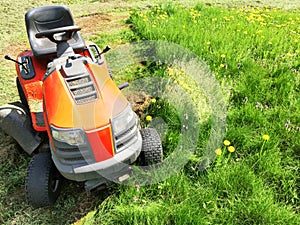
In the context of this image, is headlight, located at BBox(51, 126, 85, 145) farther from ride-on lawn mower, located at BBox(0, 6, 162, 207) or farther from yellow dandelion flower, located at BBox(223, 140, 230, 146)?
yellow dandelion flower, located at BBox(223, 140, 230, 146)

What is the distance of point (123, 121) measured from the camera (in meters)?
1.81

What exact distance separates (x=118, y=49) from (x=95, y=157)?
8.07 feet

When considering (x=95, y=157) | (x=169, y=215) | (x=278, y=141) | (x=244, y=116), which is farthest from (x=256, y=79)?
(x=95, y=157)

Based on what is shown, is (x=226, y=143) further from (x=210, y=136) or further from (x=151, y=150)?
(x=151, y=150)

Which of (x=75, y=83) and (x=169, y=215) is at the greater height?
(x=75, y=83)

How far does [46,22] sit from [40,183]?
57.3 inches

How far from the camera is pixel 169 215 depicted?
184 cm

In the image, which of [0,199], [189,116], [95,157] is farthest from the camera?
[189,116]

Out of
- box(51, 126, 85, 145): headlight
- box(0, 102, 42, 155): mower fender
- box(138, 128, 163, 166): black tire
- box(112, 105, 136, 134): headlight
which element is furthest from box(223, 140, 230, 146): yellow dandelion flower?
box(0, 102, 42, 155): mower fender

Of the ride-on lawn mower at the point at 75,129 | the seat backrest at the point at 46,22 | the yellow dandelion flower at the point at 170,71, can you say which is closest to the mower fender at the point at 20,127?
the ride-on lawn mower at the point at 75,129

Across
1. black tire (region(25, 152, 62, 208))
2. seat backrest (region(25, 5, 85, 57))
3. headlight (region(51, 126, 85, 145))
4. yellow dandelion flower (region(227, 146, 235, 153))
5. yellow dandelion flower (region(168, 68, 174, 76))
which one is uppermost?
seat backrest (region(25, 5, 85, 57))

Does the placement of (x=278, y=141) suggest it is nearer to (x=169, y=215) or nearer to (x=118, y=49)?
(x=169, y=215)

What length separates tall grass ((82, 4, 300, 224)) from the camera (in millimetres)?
1825

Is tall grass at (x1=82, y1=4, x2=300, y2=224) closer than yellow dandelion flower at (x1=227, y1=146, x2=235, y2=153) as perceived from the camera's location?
Yes
